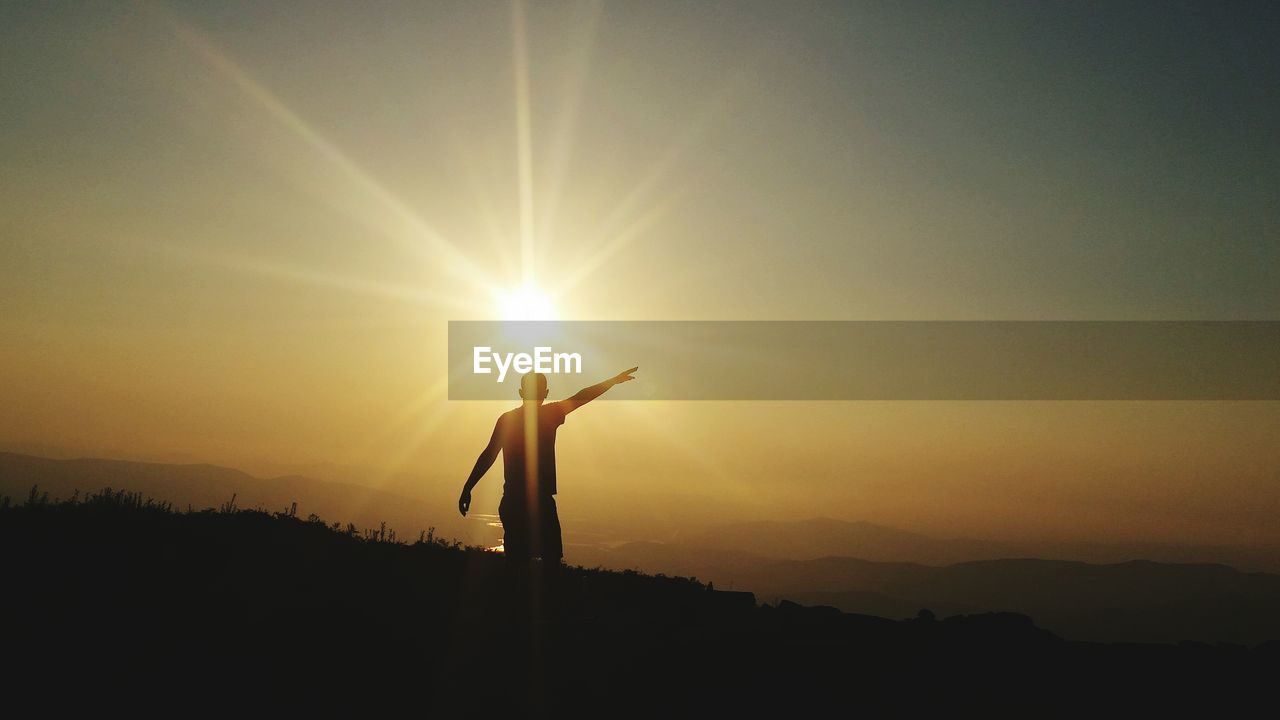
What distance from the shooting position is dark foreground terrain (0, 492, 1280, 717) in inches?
216

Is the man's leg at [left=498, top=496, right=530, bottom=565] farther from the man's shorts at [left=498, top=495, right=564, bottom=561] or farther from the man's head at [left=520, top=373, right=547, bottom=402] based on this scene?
the man's head at [left=520, top=373, right=547, bottom=402]

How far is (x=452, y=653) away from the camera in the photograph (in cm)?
669

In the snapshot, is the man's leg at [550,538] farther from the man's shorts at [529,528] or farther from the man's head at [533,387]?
the man's head at [533,387]

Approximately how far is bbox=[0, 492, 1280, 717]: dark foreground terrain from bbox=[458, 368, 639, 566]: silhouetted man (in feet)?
1.75

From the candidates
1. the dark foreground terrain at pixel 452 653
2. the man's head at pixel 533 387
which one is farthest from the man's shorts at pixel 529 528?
the man's head at pixel 533 387

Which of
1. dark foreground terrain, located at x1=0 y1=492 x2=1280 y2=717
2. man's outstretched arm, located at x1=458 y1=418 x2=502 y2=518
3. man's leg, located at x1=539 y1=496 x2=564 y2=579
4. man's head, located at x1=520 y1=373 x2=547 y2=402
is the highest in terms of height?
man's head, located at x1=520 y1=373 x2=547 y2=402

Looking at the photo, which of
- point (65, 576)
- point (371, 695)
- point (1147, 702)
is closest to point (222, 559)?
point (65, 576)

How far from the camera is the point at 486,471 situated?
10.1m

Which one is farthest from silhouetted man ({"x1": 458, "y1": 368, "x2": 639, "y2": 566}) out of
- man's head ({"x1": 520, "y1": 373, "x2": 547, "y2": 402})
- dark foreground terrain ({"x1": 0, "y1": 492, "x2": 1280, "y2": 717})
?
dark foreground terrain ({"x1": 0, "y1": 492, "x2": 1280, "y2": 717})

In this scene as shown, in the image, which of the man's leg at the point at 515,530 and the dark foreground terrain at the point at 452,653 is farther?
the man's leg at the point at 515,530

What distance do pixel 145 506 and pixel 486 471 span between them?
6.61 m

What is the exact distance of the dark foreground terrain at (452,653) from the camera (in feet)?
18.0

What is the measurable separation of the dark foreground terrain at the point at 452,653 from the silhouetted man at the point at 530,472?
1.75 ft

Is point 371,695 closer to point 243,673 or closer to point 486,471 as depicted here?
point 243,673
